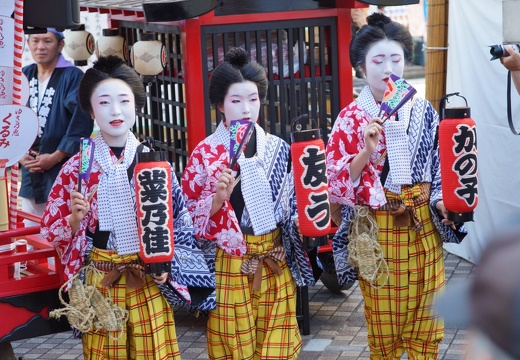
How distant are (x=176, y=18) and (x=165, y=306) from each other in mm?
1844

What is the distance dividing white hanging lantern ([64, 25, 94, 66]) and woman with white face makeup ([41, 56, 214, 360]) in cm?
260

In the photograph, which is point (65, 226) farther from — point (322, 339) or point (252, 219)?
point (322, 339)

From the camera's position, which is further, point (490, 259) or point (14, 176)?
point (14, 176)

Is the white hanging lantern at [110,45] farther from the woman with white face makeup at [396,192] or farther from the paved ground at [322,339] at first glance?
the woman with white face makeup at [396,192]

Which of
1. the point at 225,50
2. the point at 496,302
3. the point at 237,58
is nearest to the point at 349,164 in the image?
the point at 237,58

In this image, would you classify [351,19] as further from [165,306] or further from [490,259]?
[490,259]

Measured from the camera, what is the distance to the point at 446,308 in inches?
58.6

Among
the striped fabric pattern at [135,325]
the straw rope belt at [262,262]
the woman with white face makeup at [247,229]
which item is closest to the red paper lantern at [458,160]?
the woman with white face makeup at [247,229]

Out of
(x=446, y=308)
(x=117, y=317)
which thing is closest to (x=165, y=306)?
(x=117, y=317)

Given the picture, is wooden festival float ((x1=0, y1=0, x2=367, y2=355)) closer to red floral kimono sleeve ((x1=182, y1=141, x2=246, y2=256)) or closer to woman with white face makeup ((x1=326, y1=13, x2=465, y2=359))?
red floral kimono sleeve ((x1=182, y1=141, x2=246, y2=256))

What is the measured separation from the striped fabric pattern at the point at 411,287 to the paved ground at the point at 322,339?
2.45 feet

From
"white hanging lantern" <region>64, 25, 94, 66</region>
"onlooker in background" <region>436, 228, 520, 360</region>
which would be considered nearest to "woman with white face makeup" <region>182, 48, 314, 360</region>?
"white hanging lantern" <region>64, 25, 94, 66</region>

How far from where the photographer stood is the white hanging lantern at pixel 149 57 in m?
6.13

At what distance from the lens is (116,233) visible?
14.5 ft
